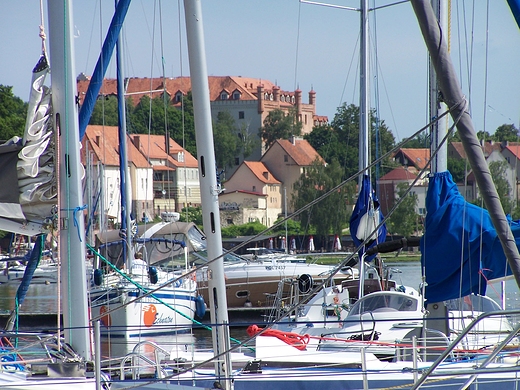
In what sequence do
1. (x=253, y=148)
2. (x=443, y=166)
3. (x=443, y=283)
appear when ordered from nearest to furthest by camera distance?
(x=443, y=283) → (x=443, y=166) → (x=253, y=148)

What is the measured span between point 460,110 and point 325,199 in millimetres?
57245

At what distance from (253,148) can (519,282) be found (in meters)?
126

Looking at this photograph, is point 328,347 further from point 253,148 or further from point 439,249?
point 253,148

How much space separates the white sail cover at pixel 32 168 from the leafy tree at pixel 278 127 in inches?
4934

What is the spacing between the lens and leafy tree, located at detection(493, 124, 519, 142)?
25.5 ft

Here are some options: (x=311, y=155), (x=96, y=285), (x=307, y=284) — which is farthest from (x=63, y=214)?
(x=311, y=155)

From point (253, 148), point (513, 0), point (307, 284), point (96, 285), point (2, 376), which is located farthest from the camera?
point (253, 148)

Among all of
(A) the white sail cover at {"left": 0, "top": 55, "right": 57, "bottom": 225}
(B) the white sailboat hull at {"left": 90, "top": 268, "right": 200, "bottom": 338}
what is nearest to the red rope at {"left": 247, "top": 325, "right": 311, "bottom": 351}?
(A) the white sail cover at {"left": 0, "top": 55, "right": 57, "bottom": 225}

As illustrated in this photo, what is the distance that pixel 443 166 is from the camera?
917cm

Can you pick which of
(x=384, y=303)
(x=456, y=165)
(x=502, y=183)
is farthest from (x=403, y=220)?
(x=502, y=183)

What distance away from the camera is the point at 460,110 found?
475cm

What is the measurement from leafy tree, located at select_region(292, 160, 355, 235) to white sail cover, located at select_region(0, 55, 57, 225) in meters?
48.9

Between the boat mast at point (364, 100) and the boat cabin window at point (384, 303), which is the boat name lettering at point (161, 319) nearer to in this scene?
the boat mast at point (364, 100)

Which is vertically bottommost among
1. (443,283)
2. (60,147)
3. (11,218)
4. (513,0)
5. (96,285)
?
(96,285)
